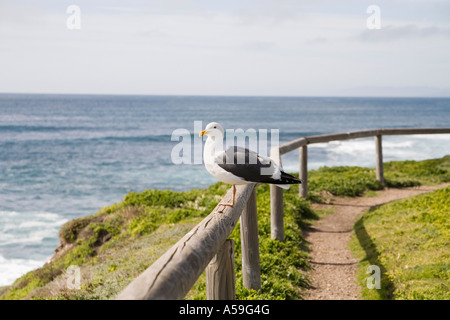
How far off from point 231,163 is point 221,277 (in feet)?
3.75

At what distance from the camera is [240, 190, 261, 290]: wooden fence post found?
227 inches

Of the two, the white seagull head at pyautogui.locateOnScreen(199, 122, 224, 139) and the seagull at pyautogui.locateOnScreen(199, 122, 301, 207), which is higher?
the white seagull head at pyautogui.locateOnScreen(199, 122, 224, 139)

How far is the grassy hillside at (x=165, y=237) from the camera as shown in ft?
23.7

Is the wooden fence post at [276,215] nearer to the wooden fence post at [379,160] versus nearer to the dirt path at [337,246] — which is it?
the dirt path at [337,246]

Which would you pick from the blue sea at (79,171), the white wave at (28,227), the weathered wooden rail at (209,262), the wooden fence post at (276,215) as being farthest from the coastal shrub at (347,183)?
the white wave at (28,227)

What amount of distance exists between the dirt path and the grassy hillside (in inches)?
10.2

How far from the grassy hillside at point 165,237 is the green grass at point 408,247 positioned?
3.80 feet

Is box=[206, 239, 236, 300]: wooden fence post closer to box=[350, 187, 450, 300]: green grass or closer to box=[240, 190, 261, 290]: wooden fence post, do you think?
box=[240, 190, 261, 290]: wooden fence post

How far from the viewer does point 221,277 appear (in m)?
3.46

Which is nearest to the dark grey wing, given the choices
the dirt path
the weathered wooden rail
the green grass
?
the weathered wooden rail

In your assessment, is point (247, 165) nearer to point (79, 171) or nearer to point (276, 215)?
point (276, 215)

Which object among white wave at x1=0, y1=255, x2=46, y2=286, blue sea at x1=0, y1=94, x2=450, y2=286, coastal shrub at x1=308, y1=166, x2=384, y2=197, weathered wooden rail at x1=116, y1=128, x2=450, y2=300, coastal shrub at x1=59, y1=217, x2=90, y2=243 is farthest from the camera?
blue sea at x1=0, y1=94, x2=450, y2=286

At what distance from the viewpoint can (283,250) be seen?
26.0ft

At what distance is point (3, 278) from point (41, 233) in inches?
186
